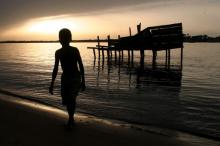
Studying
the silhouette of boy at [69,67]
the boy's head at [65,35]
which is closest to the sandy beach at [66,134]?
the silhouette of boy at [69,67]

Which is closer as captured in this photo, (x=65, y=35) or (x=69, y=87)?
(x=65, y=35)

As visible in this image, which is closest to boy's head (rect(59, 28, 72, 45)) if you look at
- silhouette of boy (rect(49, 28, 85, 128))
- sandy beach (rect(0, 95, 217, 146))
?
silhouette of boy (rect(49, 28, 85, 128))

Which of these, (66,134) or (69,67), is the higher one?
(69,67)

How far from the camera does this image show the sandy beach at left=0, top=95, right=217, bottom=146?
6535 mm

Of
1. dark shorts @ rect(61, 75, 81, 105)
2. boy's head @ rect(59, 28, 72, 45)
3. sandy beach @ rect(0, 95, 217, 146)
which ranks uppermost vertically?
boy's head @ rect(59, 28, 72, 45)

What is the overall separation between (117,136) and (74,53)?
76.8 inches

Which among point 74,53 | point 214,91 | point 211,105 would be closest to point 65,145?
point 74,53

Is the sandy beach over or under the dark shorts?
under

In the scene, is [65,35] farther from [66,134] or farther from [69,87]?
[66,134]

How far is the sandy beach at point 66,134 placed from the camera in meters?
6.54

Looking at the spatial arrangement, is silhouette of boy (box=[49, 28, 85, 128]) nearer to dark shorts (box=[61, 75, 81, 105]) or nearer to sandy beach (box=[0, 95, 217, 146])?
dark shorts (box=[61, 75, 81, 105])

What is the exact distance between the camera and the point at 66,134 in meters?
7.02

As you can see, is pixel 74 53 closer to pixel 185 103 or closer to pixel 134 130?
pixel 134 130

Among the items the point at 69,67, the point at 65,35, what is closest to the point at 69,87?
the point at 69,67
